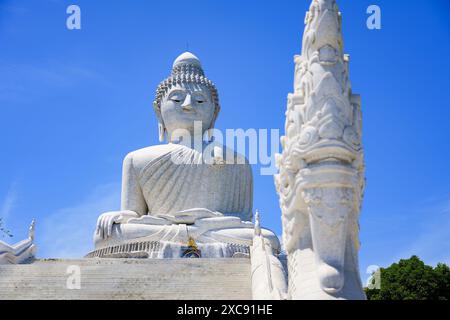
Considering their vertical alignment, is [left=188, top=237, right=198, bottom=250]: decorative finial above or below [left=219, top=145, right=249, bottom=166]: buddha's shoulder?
below

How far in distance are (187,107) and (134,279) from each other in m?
7.38

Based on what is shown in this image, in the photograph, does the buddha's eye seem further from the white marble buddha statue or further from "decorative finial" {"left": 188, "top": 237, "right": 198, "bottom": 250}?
"decorative finial" {"left": 188, "top": 237, "right": 198, "bottom": 250}

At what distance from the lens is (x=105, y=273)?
11.4 meters

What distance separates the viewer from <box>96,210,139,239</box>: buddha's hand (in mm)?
15195

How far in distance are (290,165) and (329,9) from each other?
6.92 ft

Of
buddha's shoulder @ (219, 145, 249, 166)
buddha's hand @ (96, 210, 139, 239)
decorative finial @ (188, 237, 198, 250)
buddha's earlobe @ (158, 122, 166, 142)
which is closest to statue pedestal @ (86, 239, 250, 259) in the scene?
decorative finial @ (188, 237, 198, 250)

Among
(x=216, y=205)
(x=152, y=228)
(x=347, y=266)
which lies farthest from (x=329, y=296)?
(x=216, y=205)

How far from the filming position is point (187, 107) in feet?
58.3

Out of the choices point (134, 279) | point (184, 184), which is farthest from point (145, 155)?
point (134, 279)

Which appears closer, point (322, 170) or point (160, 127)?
point (322, 170)

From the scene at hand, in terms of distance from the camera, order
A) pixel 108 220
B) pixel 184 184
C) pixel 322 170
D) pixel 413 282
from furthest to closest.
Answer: pixel 413 282 → pixel 184 184 → pixel 108 220 → pixel 322 170

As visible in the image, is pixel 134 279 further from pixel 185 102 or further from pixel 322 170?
pixel 185 102

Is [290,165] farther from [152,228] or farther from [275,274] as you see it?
[152,228]

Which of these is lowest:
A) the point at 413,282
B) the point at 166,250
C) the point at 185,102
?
the point at 166,250
